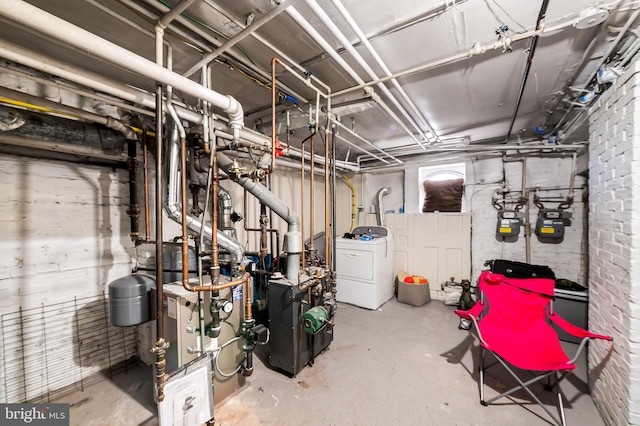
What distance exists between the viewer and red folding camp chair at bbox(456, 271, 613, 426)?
6.00 ft

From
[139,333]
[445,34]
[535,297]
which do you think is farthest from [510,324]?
[139,333]

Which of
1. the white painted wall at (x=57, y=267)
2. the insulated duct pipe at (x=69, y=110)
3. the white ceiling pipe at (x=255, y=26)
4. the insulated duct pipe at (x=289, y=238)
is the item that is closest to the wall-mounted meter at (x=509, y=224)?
the insulated duct pipe at (x=289, y=238)

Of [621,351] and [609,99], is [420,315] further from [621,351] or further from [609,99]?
[609,99]

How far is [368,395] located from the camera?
1.96m

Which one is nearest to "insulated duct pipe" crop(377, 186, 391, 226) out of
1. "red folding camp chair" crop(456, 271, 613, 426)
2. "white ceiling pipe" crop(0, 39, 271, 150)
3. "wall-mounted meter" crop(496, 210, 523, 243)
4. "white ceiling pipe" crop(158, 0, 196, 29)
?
"wall-mounted meter" crop(496, 210, 523, 243)

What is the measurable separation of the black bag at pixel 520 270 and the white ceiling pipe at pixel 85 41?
3.94 m

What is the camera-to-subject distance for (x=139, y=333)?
2373 mm

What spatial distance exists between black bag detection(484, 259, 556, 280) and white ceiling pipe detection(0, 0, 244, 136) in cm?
394

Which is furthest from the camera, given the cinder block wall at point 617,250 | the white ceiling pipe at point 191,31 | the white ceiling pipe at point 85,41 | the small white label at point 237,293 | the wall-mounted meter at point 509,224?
the wall-mounted meter at point 509,224

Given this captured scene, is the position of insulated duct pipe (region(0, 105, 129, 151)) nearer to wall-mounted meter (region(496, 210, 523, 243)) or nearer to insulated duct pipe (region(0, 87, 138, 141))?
insulated duct pipe (region(0, 87, 138, 141))

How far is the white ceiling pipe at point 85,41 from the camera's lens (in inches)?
32.2

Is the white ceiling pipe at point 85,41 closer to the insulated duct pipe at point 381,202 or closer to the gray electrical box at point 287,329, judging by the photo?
the gray electrical box at point 287,329

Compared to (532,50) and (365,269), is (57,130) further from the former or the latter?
(365,269)

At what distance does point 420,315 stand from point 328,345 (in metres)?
1.55
